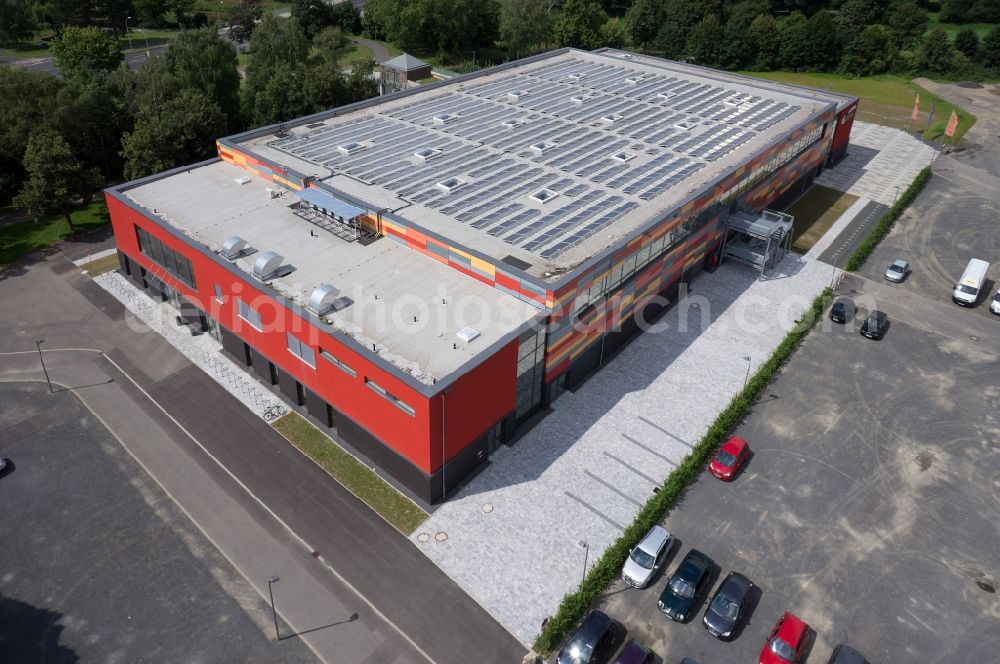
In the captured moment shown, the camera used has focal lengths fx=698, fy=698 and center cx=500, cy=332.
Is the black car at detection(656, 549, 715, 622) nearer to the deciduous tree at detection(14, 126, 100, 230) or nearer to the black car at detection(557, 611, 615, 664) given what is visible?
the black car at detection(557, 611, 615, 664)

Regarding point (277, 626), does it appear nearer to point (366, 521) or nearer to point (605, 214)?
point (366, 521)

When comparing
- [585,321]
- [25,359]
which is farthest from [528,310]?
[25,359]

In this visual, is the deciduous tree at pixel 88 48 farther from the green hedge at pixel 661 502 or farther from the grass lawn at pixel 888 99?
the grass lawn at pixel 888 99

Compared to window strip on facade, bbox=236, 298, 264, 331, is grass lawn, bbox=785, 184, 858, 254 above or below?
below

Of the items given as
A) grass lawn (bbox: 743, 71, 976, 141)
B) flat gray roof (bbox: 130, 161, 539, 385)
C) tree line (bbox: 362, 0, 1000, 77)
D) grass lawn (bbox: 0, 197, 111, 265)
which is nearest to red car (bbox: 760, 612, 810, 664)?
flat gray roof (bbox: 130, 161, 539, 385)

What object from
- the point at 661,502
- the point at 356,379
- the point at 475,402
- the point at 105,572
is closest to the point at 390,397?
the point at 356,379

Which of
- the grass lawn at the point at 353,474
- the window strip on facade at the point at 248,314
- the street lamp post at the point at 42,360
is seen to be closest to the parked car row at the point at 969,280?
the grass lawn at the point at 353,474
